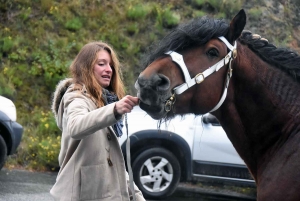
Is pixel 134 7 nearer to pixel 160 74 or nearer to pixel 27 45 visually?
pixel 27 45

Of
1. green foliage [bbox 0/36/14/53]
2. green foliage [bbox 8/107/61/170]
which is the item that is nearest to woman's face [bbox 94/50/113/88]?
green foliage [bbox 8/107/61/170]

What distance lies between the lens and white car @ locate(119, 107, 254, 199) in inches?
376

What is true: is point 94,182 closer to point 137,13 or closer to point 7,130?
point 7,130

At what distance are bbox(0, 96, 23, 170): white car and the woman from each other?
6136mm

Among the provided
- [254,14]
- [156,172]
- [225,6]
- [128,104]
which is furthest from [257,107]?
[254,14]

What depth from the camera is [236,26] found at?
381 centimetres

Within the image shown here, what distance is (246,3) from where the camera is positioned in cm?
1617

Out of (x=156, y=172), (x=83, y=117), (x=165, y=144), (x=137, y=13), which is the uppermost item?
(x=137, y=13)

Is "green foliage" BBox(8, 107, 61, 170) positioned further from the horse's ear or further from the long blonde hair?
the horse's ear

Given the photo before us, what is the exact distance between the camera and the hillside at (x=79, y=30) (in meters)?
13.9

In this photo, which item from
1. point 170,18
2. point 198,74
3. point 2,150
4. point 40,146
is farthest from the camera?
point 170,18

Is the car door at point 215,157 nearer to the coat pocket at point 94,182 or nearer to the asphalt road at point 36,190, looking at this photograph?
the asphalt road at point 36,190

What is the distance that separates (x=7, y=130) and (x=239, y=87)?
6.92 m

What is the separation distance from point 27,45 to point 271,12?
20.0 ft
